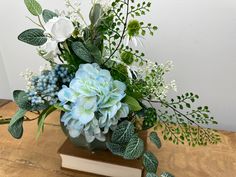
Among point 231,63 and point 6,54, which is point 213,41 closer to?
point 231,63

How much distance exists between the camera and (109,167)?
58 cm

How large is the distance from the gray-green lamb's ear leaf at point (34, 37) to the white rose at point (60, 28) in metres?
0.05

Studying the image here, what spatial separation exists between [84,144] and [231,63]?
55 cm

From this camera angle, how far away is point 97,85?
47 centimetres

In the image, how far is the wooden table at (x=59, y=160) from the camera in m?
0.62

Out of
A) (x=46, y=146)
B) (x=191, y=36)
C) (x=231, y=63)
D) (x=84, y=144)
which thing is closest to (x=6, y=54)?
(x=46, y=146)

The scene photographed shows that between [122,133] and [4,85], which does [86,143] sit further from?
[4,85]

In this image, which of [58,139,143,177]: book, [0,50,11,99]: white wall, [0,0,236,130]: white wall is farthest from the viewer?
[0,50,11,99]: white wall

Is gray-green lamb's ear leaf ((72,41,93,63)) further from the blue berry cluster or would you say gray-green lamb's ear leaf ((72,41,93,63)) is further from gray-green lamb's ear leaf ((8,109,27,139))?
gray-green lamb's ear leaf ((8,109,27,139))

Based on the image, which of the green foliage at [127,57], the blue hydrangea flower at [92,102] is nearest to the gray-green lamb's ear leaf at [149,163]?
the blue hydrangea flower at [92,102]

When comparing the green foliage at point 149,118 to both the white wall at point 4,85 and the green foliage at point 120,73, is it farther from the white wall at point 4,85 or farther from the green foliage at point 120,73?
the white wall at point 4,85

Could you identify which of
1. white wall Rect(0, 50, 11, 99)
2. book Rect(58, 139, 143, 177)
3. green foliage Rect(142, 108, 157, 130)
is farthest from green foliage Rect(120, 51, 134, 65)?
white wall Rect(0, 50, 11, 99)

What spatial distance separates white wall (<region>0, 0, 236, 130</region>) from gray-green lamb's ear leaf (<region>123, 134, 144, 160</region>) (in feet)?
1.31

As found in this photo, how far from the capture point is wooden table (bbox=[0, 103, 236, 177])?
62 centimetres
